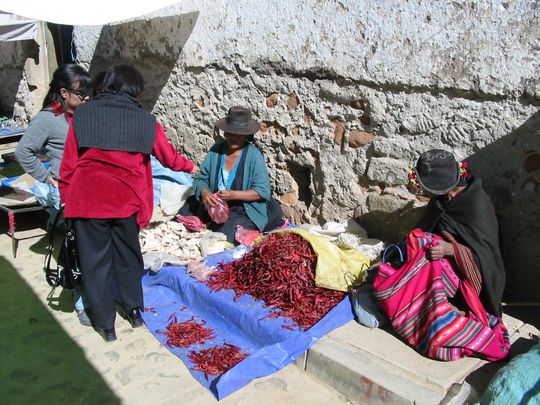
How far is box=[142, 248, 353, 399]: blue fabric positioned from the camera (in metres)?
2.96

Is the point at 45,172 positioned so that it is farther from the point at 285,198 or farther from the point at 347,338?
the point at 347,338

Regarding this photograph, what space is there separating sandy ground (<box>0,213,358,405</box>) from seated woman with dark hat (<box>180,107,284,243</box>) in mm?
1376

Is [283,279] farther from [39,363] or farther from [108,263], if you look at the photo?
[39,363]

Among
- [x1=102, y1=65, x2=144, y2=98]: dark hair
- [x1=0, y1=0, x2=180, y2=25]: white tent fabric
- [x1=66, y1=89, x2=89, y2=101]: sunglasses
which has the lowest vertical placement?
[x1=66, y1=89, x2=89, y2=101]: sunglasses

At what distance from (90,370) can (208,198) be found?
182 cm

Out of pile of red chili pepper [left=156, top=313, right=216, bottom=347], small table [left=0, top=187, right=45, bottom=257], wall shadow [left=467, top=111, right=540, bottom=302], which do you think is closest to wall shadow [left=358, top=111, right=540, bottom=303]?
wall shadow [left=467, top=111, right=540, bottom=302]

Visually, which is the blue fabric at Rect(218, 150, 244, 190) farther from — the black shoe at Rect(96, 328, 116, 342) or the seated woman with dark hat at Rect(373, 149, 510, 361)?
the seated woman with dark hat at Rect(373, 149, 510, 361)

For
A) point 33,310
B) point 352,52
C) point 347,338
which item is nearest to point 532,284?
point 347,338

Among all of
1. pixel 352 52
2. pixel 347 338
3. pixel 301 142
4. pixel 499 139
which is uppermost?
pixel 352 52

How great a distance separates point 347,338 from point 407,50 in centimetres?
202

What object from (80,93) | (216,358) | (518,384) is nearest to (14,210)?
(80,93)

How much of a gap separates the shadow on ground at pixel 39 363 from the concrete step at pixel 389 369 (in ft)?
4.00

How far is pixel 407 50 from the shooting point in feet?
11.7

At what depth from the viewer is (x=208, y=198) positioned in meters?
4.48
